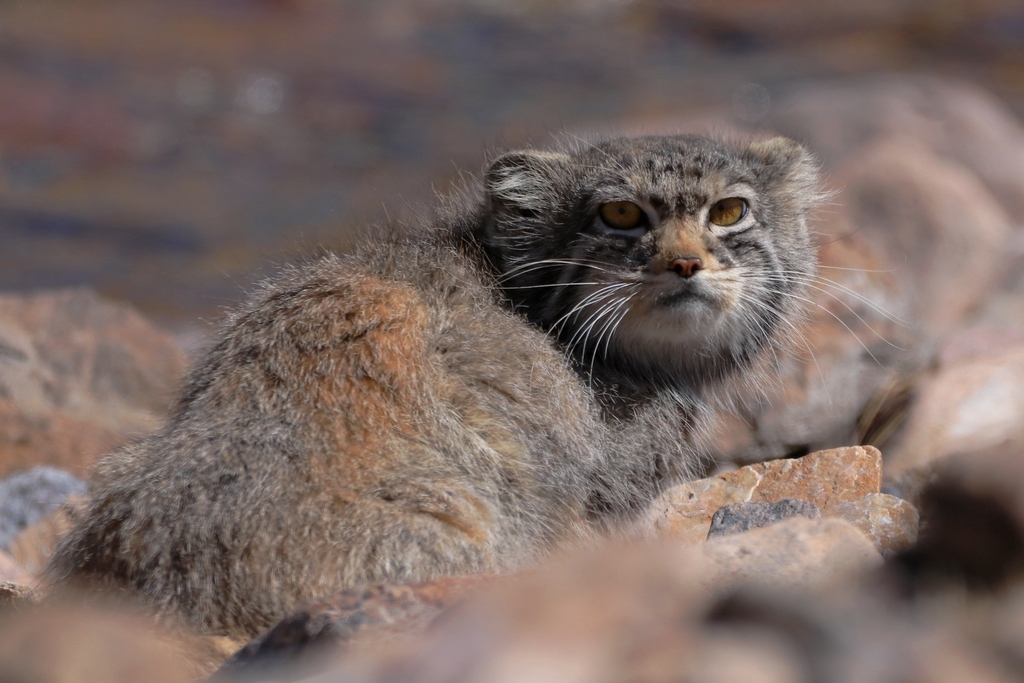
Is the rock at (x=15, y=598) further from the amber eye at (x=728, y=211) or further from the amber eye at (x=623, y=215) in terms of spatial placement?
the amber eye at (x=728, y=211)

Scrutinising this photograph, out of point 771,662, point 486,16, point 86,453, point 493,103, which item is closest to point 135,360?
point 86,453

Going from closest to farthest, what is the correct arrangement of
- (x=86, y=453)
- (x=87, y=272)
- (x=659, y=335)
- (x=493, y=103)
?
(x=659, y=335) → (x=86, y=453) → (x=87, y=272) → (x=493, y=103)

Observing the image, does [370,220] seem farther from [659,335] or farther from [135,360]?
[135,360]

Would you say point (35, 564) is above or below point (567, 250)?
below

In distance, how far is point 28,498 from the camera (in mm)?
8297

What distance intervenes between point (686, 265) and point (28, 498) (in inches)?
206

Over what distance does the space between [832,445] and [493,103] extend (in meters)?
19.8

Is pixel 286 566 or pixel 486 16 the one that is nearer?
A: pixel 286 566

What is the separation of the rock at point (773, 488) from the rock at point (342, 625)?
2.10 m

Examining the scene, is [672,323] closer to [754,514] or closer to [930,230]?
[754,514]

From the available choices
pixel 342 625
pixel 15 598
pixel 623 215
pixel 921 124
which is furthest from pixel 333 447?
pixel 921 124

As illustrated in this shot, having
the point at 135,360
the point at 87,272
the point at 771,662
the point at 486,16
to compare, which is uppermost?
the point at 486,16

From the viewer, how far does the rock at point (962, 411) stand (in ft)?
25.8

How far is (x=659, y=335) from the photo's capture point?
21.7ft
